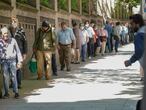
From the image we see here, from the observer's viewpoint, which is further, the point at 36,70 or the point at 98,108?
→ the point at 36,70

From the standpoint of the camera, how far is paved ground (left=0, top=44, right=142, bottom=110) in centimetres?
986

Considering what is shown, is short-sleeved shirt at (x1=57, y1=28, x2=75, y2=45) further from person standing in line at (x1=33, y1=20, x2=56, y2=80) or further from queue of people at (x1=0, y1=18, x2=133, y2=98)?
person standing in line at (x1=33, y1=20, x2=56, y2=80)

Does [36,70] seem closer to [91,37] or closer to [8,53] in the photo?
[8,53]

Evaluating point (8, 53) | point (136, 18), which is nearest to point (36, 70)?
point (8, 53)

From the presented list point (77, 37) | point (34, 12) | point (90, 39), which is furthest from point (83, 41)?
point (34, 12)

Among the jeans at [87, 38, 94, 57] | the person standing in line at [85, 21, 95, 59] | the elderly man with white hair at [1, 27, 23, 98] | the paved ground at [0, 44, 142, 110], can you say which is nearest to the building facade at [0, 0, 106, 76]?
the person standing in line at [85, 21, 95, 59]

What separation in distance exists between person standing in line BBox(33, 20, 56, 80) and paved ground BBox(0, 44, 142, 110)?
49 centimetres

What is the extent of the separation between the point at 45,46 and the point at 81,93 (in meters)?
3.41

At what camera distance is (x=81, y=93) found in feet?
39.0

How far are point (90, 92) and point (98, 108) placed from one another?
2.59 m

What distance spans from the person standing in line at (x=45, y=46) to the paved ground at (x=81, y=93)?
491 mm

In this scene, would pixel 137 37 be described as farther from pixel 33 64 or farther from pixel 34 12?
pixel 34 12

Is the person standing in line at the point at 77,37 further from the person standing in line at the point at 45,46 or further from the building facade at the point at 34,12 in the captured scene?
the person standing in line at the point at 45,46

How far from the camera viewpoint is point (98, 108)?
9.45 metres
